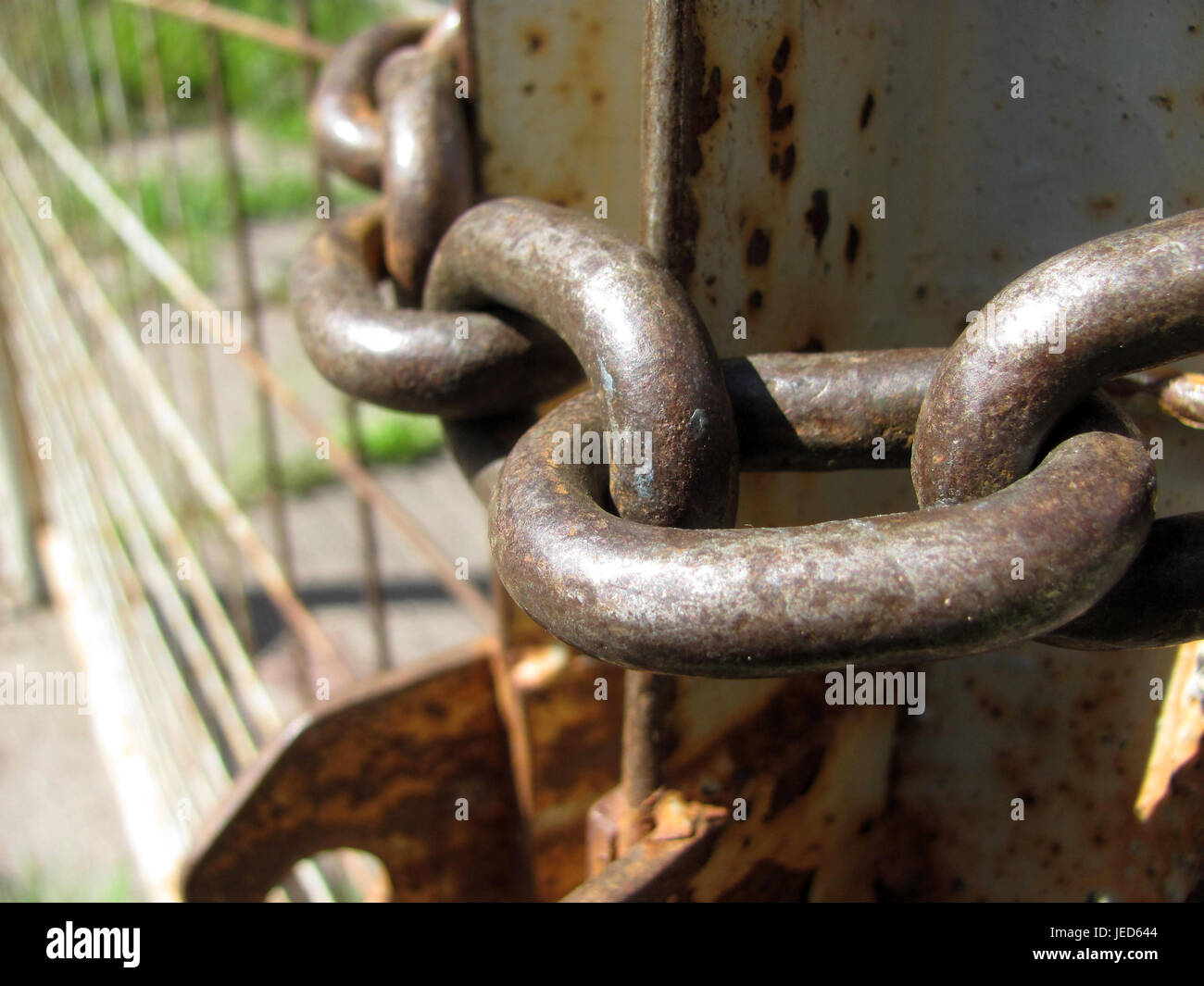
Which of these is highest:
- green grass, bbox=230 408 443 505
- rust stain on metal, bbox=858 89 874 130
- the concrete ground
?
rust stain on metal, bbox=858 89 874 130

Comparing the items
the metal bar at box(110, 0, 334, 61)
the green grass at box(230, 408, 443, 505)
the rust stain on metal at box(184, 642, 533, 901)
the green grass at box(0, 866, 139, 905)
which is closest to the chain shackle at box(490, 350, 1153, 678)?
the rust stain on metal at box(184, 642, 533, 901)

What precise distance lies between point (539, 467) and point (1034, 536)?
18 centimetres

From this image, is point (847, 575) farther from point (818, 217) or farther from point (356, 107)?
point (356, 107)

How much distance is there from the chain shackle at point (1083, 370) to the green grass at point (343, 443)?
9.87 feet

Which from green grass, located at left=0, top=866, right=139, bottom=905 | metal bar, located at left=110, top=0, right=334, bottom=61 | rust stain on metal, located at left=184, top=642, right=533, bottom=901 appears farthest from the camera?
green grass, located at left=0, top=866, right=139, bottom=905

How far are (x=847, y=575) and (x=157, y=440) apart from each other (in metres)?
2.80

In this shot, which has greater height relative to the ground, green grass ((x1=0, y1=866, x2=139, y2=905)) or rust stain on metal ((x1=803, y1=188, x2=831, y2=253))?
rust stain on metal ((x1=803, y1=188, x2=831, y2=253))

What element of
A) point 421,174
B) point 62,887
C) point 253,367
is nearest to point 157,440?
point 62,887

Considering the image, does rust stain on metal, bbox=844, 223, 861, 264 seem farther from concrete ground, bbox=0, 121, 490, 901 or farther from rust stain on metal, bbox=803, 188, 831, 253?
concrete ground, bbox=0, 121, 490, 901

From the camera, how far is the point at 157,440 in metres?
2.87

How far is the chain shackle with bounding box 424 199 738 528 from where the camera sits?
42 centimetres

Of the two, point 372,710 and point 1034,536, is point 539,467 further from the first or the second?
point 372,710

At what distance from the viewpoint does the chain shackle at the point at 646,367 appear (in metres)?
0.42

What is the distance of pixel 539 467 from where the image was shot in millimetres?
424
